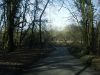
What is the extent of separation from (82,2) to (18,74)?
27192 millimetres

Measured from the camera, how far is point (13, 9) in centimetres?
3173

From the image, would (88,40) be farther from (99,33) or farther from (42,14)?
(42,14)

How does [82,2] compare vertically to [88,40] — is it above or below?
above

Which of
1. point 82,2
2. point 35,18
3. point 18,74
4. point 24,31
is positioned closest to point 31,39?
point 24,31

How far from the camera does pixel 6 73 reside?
14531mm

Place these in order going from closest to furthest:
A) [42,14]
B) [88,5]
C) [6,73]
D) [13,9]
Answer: [6,73], [13,9], [88,5], [42,14]

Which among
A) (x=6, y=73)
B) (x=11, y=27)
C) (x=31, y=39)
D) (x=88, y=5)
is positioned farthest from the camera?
(x=31, y=39)

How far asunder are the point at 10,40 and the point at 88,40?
11829 millimetres

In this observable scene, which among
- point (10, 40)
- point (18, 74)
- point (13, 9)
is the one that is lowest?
point (18, 74)

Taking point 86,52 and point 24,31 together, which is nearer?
point 86,52

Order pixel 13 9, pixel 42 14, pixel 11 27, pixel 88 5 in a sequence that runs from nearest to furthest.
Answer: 1. pixel 13 9
2. pixel 11 27
3. pixel 88 5
4. pixel 42 14

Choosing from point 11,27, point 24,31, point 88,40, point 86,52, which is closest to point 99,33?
point 88,40

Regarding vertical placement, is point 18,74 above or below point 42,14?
below

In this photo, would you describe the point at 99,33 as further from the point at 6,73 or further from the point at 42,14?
the point at 6,73
